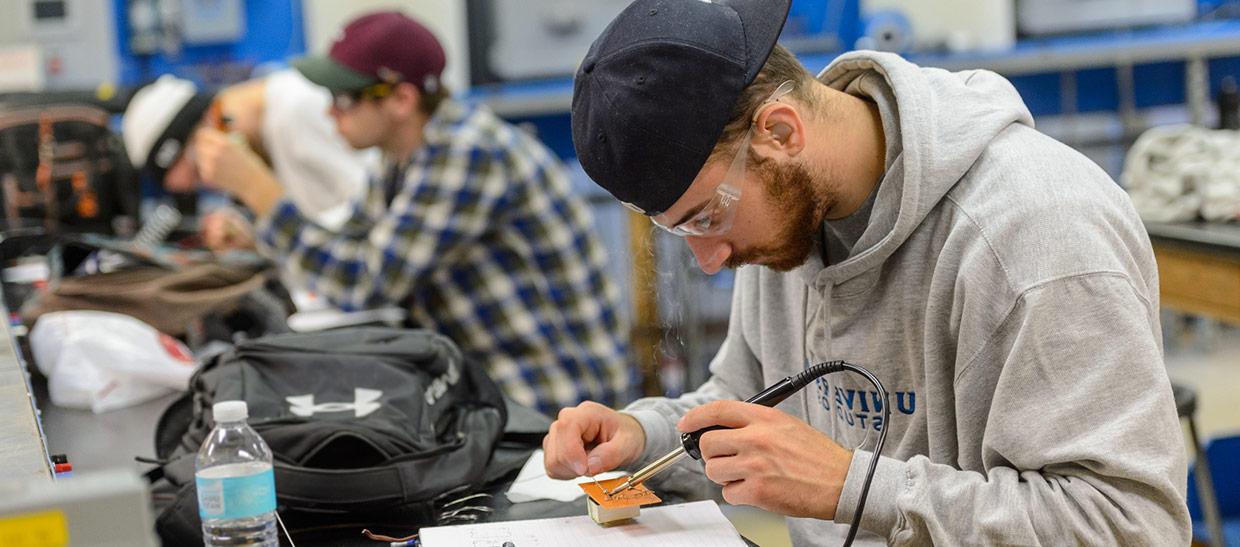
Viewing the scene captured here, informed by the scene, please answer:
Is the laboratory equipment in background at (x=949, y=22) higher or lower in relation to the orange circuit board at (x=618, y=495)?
higher

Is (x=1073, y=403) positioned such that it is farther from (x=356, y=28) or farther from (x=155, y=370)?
(x=356, y=28)

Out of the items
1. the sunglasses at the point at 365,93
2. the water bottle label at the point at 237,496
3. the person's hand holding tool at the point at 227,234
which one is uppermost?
the sunglasses at the point at 365,93

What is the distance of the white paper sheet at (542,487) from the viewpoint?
148 centimetres

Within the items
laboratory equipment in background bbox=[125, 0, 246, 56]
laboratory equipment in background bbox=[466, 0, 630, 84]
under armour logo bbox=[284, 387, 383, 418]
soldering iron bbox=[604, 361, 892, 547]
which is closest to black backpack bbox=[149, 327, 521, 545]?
under armour logo bbox=[284, 387, 383, 418]

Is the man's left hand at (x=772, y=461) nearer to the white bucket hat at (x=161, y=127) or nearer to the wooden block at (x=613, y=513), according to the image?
the wooden block at (x=613, y=513)

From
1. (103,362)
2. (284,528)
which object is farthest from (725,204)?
(103,362)

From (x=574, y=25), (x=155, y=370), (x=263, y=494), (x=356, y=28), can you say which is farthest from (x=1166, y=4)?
(x=263, y=494)

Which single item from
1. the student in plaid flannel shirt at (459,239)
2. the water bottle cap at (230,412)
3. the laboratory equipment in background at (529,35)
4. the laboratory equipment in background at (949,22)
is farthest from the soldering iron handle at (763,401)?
the laboratory equipment in background at (949,22)

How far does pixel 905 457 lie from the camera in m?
1.39

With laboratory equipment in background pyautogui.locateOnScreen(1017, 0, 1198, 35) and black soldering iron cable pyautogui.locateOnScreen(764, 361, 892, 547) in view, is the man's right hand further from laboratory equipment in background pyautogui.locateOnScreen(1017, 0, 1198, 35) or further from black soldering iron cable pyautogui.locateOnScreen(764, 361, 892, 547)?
laboratory equipment in background pyautogui.locateOnScreen(1017, 0, 1198, 35)

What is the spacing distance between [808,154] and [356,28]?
6.36ft

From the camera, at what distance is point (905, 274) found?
1320mm

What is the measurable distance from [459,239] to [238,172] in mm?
716

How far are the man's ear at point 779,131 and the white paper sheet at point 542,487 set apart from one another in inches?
Result: 16.4
